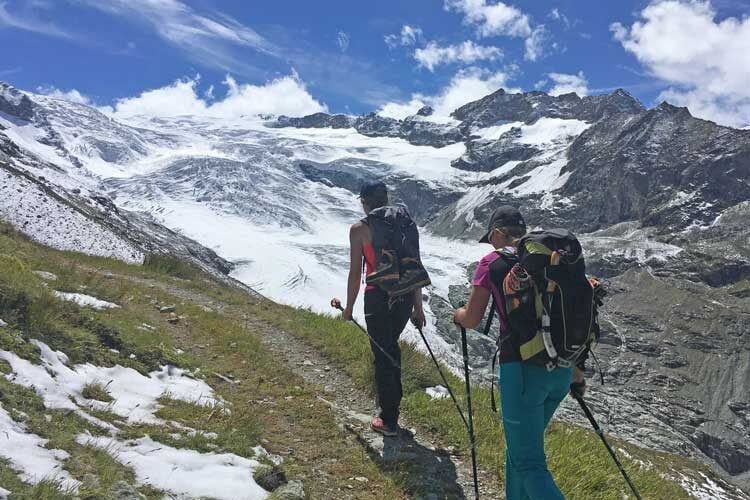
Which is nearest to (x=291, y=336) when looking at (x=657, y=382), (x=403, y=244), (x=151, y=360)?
(x=151, y=360)

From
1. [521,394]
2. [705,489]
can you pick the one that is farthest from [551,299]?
[705,489]

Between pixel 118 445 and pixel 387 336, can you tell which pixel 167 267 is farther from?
pixel 118 445

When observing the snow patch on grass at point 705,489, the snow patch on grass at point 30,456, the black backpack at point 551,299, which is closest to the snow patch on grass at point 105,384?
the snow patch on grass at point 30,456

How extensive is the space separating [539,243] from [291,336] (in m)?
8.40

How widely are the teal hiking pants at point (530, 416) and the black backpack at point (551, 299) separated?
7.3 inches

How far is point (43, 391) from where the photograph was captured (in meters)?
4.96

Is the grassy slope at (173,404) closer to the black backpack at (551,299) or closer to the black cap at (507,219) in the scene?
the black backpack at (551,299)

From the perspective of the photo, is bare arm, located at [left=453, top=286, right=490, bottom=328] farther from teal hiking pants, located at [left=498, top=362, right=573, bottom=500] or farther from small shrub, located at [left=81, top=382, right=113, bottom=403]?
small shrub, located at [left=81, top=382, right=113, bottom=403]

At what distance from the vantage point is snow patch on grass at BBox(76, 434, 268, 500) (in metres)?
4.43

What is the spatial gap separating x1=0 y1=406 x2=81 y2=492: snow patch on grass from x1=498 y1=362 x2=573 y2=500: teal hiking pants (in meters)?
3.13

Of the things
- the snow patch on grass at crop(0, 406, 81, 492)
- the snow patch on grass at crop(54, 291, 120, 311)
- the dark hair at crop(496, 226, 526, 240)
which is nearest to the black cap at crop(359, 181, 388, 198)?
the dark hair at crop(496, 226, 526, 240)

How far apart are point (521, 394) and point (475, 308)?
0.74 meters

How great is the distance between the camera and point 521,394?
13.8 ft

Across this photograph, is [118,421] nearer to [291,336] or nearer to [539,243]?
[539,243]
